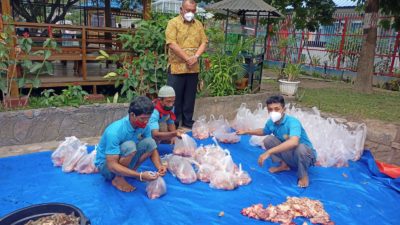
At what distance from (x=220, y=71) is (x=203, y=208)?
3.31 m

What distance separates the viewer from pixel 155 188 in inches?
108

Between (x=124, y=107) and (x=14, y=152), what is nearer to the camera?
(x=14, y=152)

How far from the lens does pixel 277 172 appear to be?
135 inches

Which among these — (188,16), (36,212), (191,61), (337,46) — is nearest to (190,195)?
(36,212)

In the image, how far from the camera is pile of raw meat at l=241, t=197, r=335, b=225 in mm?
2529

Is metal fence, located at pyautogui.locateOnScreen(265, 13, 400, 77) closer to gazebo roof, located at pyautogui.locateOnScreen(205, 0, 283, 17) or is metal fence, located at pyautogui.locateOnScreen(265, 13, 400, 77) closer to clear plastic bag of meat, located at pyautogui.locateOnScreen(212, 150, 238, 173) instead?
gazebo roof, located at pyautogui.locateOnScreen(205, 0, 283, 17)

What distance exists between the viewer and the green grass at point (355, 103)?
507 centimetres

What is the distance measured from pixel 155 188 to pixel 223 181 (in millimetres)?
643

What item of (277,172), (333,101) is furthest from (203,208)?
(333,101)

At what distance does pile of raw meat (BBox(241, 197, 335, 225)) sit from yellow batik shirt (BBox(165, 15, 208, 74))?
7.64 ft

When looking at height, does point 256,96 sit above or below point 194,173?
above

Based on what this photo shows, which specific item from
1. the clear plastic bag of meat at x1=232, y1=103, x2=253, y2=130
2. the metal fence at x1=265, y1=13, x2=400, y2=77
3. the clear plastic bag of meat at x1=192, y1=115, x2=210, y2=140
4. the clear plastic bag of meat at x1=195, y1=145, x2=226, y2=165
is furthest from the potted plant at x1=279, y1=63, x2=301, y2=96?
the clear plastic bag of meat at x1=195, y1=145, x2=226, y2=165

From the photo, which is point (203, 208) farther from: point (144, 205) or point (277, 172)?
point (277, 172)

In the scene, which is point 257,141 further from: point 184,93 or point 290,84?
point 290,84
